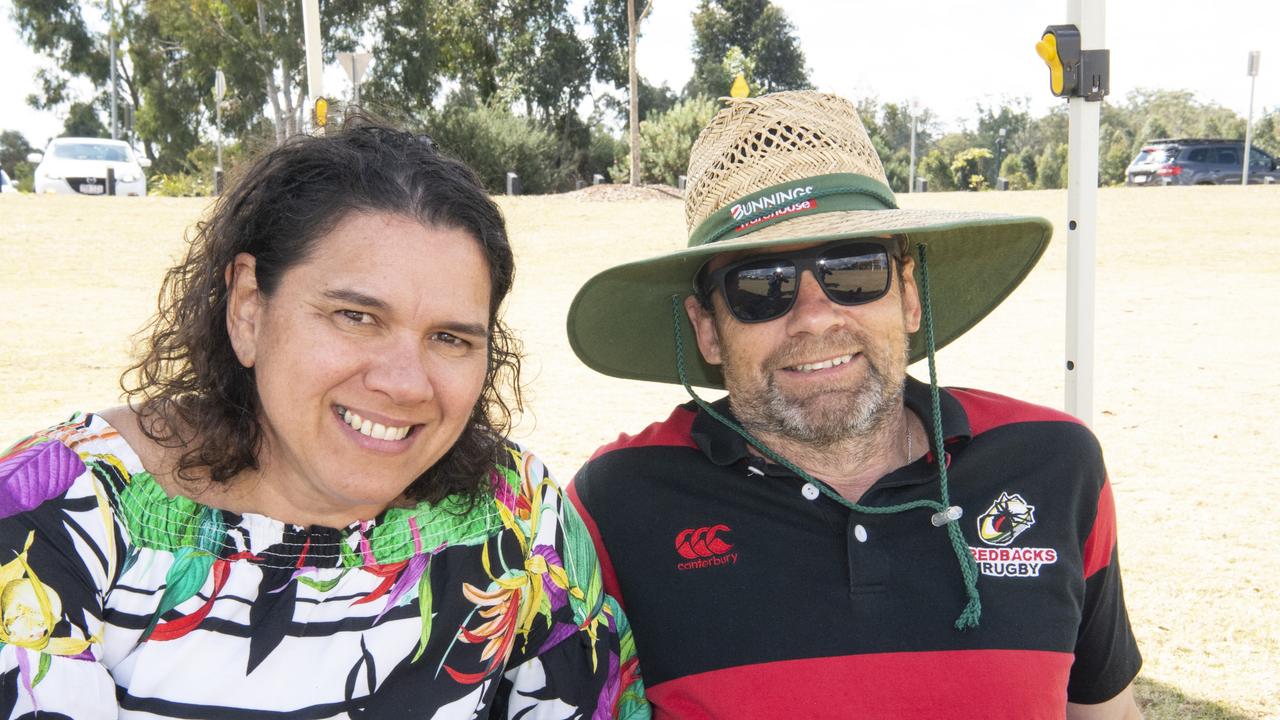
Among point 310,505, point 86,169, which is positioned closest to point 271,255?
point 310,505

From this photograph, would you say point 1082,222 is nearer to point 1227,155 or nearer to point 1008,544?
point 1008,544

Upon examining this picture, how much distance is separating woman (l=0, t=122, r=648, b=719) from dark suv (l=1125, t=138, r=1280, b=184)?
28083mm

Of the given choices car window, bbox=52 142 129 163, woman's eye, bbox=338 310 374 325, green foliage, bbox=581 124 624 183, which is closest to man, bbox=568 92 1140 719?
woman's eye, bbox=338 310 374 325

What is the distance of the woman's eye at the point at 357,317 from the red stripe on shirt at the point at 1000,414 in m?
1.36

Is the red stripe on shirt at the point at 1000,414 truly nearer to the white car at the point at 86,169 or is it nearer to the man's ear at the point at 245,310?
the man's ear at the point at 245,310

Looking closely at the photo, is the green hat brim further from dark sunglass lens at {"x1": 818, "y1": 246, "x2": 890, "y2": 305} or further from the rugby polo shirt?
the rugby polo shirt

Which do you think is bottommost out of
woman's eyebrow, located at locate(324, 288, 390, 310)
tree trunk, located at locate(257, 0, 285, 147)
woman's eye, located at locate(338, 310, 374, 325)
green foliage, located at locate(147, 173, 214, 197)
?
woman's eye, located at locate(338, 310, 374, 325)

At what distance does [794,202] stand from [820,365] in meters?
0.38

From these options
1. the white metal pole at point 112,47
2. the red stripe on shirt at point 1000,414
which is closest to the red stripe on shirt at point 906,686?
the red stripe on shirt at point 1000,414

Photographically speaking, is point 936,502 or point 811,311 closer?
point 936,502

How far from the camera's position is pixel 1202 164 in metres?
26.5

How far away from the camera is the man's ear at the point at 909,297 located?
263 centimetres

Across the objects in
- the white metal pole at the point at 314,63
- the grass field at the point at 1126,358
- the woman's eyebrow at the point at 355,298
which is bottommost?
the grass field at the point at 1126,358

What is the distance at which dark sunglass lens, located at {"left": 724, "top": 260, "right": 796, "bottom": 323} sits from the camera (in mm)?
2461
